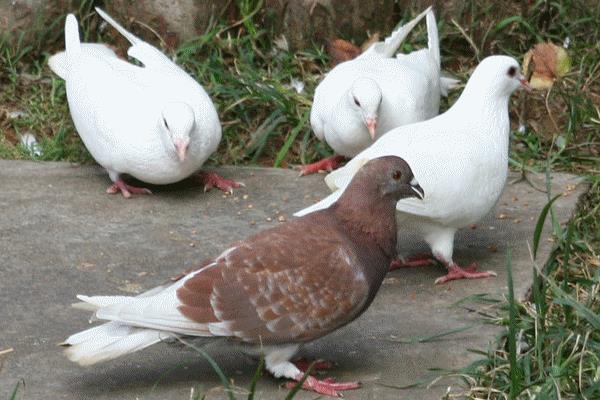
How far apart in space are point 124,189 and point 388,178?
222 centimetres

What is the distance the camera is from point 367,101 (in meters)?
6.39

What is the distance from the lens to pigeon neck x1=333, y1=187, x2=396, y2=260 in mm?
4355

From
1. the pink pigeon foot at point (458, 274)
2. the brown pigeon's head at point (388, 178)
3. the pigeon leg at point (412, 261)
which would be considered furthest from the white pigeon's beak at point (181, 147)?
the brown pigeon's head at point (388, 178)

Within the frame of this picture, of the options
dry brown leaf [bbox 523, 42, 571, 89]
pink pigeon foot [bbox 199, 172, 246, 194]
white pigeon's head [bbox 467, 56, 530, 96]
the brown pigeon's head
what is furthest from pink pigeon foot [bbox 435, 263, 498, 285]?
dry brown leaf [bbox 523, 42, 571, 89]

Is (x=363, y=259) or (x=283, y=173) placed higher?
(x=363, y=259)

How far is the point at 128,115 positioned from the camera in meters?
6.28

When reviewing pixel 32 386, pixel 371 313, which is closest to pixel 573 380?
pixel 371 313

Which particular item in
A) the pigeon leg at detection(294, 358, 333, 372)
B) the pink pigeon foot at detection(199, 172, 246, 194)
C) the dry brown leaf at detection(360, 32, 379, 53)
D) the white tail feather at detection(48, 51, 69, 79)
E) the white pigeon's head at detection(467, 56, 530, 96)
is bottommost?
the pink pigeon foot at detection(199, 172, 246, 194)

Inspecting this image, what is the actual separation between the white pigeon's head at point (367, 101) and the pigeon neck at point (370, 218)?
79.3 inches

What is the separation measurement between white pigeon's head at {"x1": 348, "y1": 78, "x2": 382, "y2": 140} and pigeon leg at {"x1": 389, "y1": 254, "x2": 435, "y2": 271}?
0.96m

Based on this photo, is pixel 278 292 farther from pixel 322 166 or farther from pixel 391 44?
pixel 391 44

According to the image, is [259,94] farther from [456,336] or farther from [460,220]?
[456,336]

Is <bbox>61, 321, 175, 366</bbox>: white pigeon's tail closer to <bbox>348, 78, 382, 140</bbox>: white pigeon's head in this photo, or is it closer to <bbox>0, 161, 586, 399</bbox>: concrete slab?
<bbox>0, 161, 586, 399</bbox>: concrete slab

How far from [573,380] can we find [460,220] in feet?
3.78
